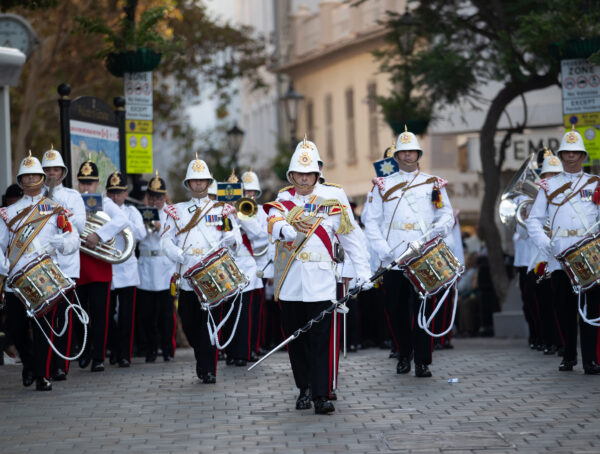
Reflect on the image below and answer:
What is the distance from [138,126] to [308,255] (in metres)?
9.44

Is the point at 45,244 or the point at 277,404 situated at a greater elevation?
the point at 45,244

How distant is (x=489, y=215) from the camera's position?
2292cm

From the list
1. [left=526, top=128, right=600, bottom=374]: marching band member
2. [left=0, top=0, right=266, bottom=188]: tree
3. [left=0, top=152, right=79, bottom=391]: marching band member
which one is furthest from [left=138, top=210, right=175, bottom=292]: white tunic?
[left=0, top=0, right=266, bottom=188]: tree

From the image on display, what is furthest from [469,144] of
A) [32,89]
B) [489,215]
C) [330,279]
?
[330,279]

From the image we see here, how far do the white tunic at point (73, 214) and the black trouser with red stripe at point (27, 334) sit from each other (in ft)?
2.07

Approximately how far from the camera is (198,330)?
1346 cm

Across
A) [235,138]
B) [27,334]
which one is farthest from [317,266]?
[235,138]

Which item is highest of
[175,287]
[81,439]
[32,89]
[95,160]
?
[32,89]

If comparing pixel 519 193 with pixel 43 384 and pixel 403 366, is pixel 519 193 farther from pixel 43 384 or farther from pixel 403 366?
pixel 43 384

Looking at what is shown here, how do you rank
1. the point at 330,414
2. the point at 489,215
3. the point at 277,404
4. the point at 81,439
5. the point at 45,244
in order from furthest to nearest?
the point at 489,215 < the point at 45,244 < the point at 277,404 < the point at 330,414 < the point at 81,439

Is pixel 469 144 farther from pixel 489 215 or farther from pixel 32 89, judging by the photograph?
pixel 32 89

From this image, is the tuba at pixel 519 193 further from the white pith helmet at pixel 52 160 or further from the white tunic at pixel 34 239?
the white tunic at pixel 34 239

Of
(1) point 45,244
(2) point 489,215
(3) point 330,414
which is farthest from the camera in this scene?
(2) point 489,215

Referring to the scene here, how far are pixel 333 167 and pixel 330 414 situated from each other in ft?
123
